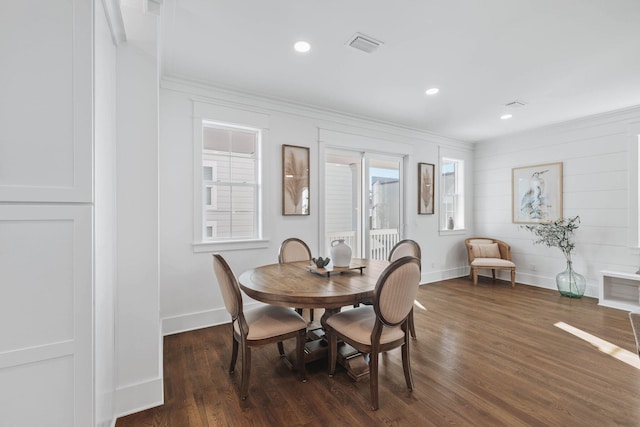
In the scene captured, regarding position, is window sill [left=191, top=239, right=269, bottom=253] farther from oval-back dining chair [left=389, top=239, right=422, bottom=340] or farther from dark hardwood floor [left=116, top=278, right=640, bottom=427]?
oval-back dining chair [left=389, top=239, right=422, bottom=340]

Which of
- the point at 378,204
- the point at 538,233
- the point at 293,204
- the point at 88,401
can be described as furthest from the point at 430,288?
the point at 88,401

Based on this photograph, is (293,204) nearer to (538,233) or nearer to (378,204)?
(378,204)

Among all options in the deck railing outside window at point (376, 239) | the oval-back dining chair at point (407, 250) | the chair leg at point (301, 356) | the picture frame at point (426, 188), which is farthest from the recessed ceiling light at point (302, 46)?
the picture frame at point (426, 188)

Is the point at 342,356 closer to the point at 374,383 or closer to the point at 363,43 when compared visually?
the point at 374,383

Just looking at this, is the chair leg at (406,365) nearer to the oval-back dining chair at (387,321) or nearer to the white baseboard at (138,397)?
the oval-back dining chair at (387,321)

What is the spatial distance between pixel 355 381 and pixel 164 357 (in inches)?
67.3

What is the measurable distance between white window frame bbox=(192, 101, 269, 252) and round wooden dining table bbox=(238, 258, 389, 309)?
859 mm

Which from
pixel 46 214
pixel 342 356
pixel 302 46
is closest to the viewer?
pixel 46 214

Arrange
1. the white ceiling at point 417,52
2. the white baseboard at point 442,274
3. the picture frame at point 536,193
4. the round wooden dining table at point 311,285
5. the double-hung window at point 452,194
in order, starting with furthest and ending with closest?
the double-hung window at point 452,194 → the white baseboard at point 442,274 → the picture frame at point 536,193 → the white ceiling at point 417,52 → the round wooden dining table at point 311,285

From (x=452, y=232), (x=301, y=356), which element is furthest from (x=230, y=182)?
(x=452, y=232)

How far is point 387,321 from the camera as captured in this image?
1.89 m

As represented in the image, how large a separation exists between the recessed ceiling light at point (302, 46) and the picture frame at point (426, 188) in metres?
3.25

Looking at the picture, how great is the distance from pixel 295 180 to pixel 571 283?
176 inches

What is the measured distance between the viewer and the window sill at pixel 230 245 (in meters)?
3.26
